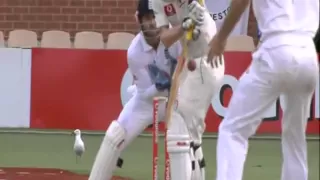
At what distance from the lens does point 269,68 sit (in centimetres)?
505

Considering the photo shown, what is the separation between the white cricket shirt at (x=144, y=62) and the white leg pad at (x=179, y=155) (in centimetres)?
69

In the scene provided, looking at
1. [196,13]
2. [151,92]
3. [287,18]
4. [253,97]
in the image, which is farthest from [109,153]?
[287,18]

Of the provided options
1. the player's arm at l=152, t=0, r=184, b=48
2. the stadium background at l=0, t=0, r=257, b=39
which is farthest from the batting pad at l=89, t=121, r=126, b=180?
the stadium background at l=0, t=0, r=257, b=39

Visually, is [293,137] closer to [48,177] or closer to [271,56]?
[271,56]

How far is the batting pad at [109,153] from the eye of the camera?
631cm

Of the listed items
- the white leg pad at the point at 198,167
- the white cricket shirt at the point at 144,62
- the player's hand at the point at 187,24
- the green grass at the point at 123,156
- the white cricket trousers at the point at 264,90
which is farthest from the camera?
the green grass at the point at 123,156

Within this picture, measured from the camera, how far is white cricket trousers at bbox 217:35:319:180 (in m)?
5.03

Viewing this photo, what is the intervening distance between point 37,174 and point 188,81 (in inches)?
99.3

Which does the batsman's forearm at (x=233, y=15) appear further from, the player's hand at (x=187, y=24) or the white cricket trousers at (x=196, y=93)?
the white cricket trousers at (x=196, y=93)

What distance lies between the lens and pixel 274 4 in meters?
5.10

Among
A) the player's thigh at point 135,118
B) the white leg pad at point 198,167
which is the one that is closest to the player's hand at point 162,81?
the player's thigh at point 135,118

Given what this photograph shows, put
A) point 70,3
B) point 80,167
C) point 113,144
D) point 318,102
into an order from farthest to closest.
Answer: point 70,3 < point 318,102 < point 80,167 < point 113,144

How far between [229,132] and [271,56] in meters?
0.53

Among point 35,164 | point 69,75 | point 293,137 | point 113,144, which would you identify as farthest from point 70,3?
point 293,137
